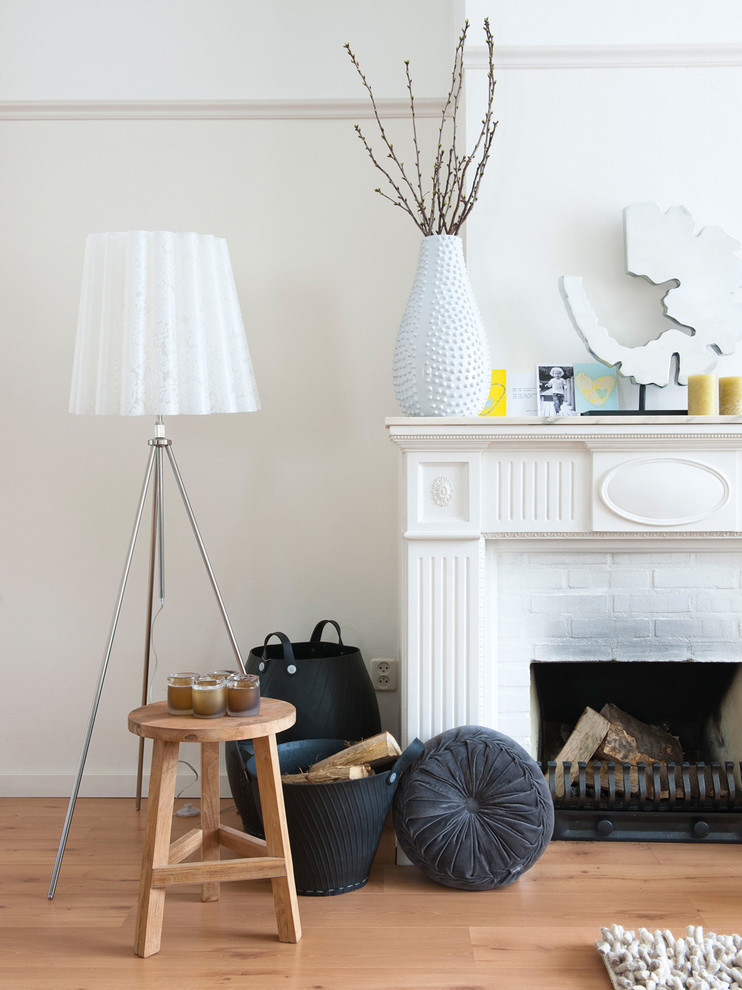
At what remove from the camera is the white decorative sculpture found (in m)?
2.36

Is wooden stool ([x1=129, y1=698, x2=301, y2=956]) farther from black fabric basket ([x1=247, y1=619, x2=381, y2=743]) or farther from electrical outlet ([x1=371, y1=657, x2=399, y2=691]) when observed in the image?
electrical outlet ([x1=371, y1=657, x2=399, y2=691])

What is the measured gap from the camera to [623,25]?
2428 millimetres

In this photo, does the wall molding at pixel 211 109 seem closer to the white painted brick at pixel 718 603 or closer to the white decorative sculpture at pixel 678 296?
the white decorative sculpture at pixel 678 296

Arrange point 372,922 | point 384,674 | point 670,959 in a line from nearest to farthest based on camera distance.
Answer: point 670,959 < point 372,922 < point 384,674

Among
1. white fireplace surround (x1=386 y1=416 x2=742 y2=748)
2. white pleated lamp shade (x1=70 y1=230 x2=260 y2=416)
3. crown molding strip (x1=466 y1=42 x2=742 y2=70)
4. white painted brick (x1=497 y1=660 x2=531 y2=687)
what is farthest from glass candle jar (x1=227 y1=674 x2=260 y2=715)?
crown molding strip (x1=466 y1=42 x2=742 y2=70)

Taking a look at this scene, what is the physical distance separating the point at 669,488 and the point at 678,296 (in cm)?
56

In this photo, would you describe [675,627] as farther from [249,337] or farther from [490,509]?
[249,337]

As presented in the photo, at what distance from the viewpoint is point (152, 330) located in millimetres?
2125

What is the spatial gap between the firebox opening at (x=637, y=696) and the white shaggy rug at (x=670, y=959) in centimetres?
85

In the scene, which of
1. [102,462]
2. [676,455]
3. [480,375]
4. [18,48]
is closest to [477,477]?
[480,375]

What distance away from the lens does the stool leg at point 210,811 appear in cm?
200

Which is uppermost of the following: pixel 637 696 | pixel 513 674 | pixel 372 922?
pixel 513 674

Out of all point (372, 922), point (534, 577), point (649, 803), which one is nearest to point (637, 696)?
point (649, 803)

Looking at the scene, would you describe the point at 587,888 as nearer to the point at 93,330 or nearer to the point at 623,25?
the point at 93,330
